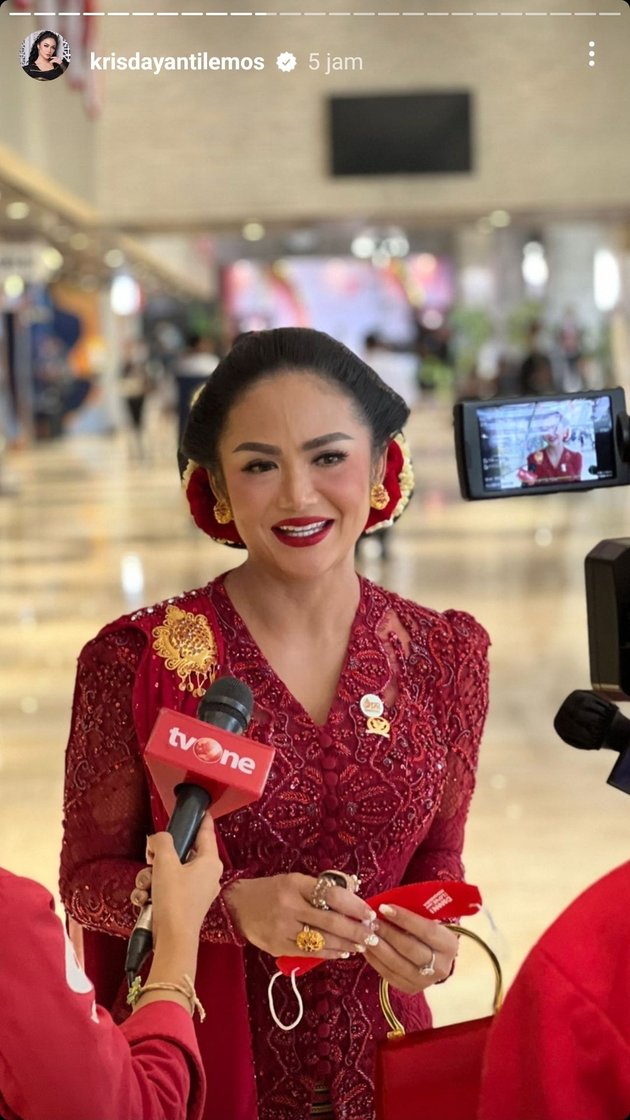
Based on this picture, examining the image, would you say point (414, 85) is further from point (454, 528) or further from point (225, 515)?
point (225, 515)

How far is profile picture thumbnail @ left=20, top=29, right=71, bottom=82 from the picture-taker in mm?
2855

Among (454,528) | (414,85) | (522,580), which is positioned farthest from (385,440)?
(414,85)

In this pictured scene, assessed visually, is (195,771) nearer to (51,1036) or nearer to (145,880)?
(145,880)

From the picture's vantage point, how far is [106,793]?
1.95 meters

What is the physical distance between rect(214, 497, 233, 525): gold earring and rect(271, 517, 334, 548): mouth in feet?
0.41

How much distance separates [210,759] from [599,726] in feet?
1.17

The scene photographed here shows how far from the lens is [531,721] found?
6.77 meters

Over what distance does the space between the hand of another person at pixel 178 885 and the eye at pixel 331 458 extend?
71 centimetres

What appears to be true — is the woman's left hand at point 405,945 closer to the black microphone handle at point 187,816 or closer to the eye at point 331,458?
the black microphone handle at point 187,816

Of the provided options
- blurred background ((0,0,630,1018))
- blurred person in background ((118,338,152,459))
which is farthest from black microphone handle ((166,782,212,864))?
blurred person in background ((118,338,152,459))

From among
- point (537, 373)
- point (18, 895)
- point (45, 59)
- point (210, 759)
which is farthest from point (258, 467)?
point (537, 373)

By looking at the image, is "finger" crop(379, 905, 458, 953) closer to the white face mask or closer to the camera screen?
the white face mask

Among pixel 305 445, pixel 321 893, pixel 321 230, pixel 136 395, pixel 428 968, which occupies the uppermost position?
pixel 321 230

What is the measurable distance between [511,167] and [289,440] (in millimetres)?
18690
